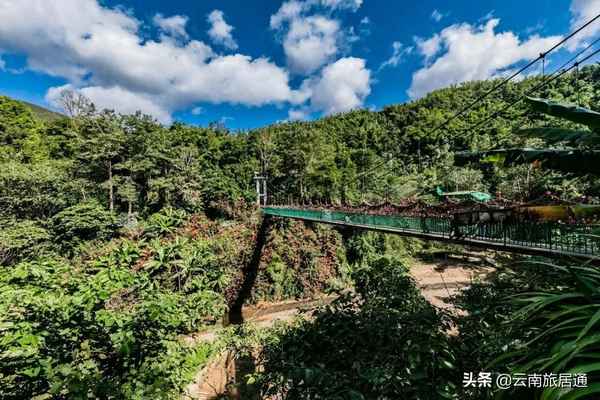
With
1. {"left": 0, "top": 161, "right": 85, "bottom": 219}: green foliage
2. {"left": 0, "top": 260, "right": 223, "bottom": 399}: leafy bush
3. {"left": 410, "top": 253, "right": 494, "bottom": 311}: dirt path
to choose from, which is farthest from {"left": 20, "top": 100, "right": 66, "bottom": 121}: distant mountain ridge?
{"left": 410, "top": 253, "right": 494, "bottom": 311}: dirt path

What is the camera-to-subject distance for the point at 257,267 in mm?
13695

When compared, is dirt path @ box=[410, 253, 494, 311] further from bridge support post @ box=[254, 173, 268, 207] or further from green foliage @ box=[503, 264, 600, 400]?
bridge support post @ box=[254, 173, 268, 207]

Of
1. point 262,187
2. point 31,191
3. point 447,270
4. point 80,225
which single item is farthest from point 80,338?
point 262,187

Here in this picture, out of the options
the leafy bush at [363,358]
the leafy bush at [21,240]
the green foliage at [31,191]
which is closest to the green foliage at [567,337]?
the leafy bush at [363,358]

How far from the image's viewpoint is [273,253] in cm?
1407

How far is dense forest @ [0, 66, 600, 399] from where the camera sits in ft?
4.76

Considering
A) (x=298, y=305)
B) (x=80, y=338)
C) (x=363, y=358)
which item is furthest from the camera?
(x=298, y=305)

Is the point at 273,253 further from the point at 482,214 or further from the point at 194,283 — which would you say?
the point at 194,283

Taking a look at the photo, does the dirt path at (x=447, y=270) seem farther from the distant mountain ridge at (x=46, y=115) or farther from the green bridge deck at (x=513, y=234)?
the distant mountain ridge at (x=46, y=115)

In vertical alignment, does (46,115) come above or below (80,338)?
above

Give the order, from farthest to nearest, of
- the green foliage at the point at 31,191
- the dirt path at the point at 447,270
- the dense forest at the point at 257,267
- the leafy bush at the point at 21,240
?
the dirt path at the point at 447,270
the green foliage at the point at 31,191
the leafy bush at the point at 21,240
the dense forest at the point at 257,267

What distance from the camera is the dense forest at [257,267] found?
145 cm

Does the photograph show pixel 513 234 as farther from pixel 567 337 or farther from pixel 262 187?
pixel 262 187

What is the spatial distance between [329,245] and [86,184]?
48.3ft
